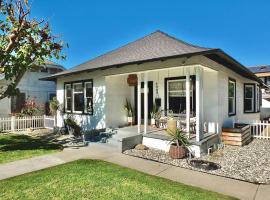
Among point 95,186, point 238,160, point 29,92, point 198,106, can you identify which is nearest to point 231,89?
point 198,106

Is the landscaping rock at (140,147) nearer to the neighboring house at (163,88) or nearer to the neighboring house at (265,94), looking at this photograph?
the neighboring house at (163,88)

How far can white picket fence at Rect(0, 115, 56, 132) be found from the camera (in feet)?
44.3

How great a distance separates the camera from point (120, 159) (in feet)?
23.5

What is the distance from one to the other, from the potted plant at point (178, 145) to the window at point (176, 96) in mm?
3016

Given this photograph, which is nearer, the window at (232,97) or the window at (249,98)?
the window at (232,97)

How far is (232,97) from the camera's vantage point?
39.3ft

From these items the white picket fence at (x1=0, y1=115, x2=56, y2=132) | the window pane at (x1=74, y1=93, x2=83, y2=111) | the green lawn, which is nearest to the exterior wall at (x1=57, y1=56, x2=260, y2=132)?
the window pane at (x1=74, y1=93, x2=83, y2=111)

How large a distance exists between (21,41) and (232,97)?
10930mm

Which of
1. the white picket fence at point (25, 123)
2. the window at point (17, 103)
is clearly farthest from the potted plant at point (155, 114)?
the window at point (17, 103)

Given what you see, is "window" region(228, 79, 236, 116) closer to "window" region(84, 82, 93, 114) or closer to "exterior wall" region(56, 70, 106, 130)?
"exterior wall" region(56, 70, 106, 130)

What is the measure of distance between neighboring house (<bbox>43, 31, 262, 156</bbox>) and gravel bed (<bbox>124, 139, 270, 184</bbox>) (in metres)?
0.65

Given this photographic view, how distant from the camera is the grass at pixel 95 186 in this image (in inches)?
171

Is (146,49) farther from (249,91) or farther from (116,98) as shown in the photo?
(249,91)

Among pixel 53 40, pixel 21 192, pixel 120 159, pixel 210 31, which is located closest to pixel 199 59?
pixel 120 159
